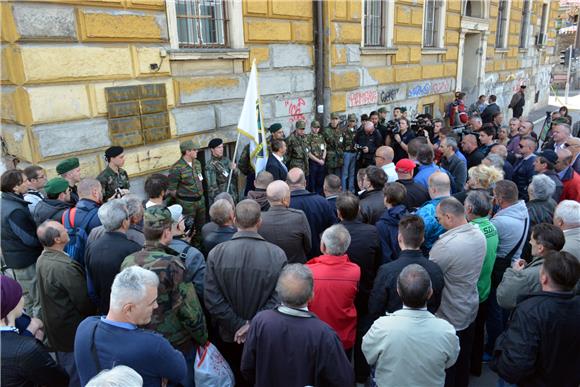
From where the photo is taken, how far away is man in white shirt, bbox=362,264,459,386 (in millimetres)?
2295

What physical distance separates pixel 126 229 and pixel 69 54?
9.32ft

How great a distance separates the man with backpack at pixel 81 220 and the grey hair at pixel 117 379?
244 centimetres

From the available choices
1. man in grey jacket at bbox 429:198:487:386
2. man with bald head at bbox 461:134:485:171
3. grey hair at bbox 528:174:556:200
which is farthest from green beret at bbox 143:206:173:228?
man with bald head at bbox 461:134:485:171

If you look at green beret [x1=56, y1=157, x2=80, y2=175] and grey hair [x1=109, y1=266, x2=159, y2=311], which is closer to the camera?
grey hair [x1=109, y1=266, x2=159, y2=311]

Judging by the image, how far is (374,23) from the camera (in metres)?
10.5

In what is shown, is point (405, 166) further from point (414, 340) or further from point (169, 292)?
point (169, 292)

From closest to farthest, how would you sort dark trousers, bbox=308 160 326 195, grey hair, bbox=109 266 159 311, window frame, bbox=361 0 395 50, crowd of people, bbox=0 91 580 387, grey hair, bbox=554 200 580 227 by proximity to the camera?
1. grey hair, bbox=109 266 159 311
2. crowd of people, bbox=0 91 580 387
3. grey hair, bbox=554 200 580 227
4. dark trousers, bbox=308 160 326 195
5. window frame, bbox=361 0 395 50

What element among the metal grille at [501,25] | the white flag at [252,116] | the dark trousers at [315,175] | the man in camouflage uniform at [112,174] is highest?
the metal grille at [501,25]

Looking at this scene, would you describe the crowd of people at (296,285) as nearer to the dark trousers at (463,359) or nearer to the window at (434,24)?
the dark trousers at (463,359)

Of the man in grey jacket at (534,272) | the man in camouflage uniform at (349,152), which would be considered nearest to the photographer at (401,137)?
the man in camouflage uniform at (349,152)

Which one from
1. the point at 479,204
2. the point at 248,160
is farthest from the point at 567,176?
the point at 248,160

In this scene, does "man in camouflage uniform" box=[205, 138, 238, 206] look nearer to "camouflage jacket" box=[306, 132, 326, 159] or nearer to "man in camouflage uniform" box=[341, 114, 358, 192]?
"camouflage jacket" box=[306, 132, 326, 159]

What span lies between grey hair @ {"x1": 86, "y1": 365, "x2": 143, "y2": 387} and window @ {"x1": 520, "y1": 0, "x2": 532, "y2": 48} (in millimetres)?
21834

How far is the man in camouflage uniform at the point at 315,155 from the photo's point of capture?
26.8 ft
